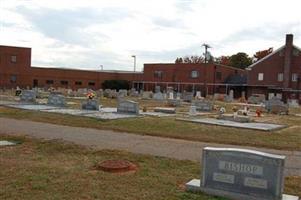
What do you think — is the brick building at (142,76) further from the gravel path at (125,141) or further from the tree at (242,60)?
the gravel path at (125,141)

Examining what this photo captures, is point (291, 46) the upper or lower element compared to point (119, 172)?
upper

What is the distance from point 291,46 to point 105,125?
169 feet

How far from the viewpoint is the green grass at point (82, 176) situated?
638 cm

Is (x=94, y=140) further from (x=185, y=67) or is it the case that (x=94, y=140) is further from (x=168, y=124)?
(x=185, y=67)

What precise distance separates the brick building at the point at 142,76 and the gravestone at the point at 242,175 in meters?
63.8

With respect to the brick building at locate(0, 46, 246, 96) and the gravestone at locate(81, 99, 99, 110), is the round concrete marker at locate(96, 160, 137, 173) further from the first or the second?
the brick building at locate(0, 46, 246, 96)

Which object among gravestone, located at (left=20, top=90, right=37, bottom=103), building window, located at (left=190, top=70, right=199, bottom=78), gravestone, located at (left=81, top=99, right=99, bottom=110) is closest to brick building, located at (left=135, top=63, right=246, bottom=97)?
building window, located at (left=190, top=70, right=199, bottom=78)

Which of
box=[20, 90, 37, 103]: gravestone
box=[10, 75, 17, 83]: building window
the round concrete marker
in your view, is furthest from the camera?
box=[10, 75, 17, 83]: building window

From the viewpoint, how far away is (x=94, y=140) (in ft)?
39.4

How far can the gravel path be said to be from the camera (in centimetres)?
1023

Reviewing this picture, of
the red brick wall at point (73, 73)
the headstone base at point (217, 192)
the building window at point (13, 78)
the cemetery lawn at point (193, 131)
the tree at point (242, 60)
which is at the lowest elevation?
the headstone base at point (217, 192)

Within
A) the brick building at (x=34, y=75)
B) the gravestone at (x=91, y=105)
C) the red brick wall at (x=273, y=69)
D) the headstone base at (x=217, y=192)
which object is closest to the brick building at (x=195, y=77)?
the red brick wall at (x=273, y=69)

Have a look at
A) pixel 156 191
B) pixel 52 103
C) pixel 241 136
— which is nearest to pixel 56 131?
pixel 241 136

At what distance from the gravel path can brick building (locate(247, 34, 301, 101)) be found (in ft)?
168
